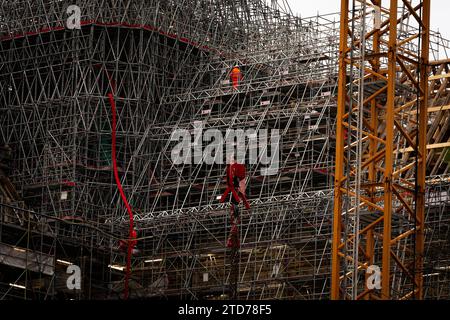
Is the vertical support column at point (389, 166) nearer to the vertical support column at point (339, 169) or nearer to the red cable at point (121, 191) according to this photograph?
the vertical support column at point (339, 169)

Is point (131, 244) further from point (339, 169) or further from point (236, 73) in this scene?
point (339, 169)

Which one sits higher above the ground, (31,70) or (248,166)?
(31,70)

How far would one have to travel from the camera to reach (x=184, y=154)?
281 feet

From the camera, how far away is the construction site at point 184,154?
7569 centimetres

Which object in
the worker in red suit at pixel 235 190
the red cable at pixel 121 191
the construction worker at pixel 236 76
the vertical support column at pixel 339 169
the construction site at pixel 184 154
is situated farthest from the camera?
the construction worker at pixel 236 76

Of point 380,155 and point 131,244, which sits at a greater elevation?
point 380,155

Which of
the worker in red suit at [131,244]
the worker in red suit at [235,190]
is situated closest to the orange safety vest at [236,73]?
the worker in red suit at [131,244]

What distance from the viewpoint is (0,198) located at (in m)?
78.8

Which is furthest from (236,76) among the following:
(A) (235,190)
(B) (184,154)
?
(A) (235,190)

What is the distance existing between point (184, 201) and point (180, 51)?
13.2m

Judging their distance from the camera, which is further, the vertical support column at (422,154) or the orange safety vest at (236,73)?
the orange safety vest at (236,73)

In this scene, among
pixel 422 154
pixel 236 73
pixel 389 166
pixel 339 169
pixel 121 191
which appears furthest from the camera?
pixel 236 73
